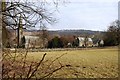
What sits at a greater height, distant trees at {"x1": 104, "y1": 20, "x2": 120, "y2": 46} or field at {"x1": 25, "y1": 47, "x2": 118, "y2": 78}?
distant trees at {"x1": 104, "y1": 20, "x2": 120, "y2": 46}

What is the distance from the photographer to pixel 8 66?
949 millimetres

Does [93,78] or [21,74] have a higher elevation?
[21,74]

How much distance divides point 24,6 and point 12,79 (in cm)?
509

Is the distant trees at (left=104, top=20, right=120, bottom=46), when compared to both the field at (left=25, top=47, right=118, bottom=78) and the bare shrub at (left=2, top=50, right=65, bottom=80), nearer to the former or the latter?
the field at (left=25, top=47, right=118, bottom=78)

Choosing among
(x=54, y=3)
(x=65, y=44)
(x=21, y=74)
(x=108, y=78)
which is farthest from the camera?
(x=108, y=78)

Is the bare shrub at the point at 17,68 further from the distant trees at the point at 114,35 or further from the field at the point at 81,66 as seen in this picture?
the distant trees at the point at 114,35

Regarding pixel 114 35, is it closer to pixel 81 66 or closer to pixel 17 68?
pixel 81 66

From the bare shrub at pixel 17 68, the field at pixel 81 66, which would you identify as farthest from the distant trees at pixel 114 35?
the bare shrub at pixel 17 68

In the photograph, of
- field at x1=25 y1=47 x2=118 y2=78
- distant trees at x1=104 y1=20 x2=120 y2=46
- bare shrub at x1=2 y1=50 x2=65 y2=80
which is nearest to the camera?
Answer: bare shrub at x1=2 y1=50 x2=65 y2=80

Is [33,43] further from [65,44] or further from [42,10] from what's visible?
[42,10]

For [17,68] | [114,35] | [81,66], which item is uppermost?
[114,35]

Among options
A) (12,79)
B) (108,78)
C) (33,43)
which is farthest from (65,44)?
(108,78)

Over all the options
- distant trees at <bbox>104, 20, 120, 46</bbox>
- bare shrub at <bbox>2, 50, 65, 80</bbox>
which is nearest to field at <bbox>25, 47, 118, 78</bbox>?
bare shrub at <bbox>2, 50, 65, 80</bbox>

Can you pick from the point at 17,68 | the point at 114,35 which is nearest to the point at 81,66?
the point at 114,35
